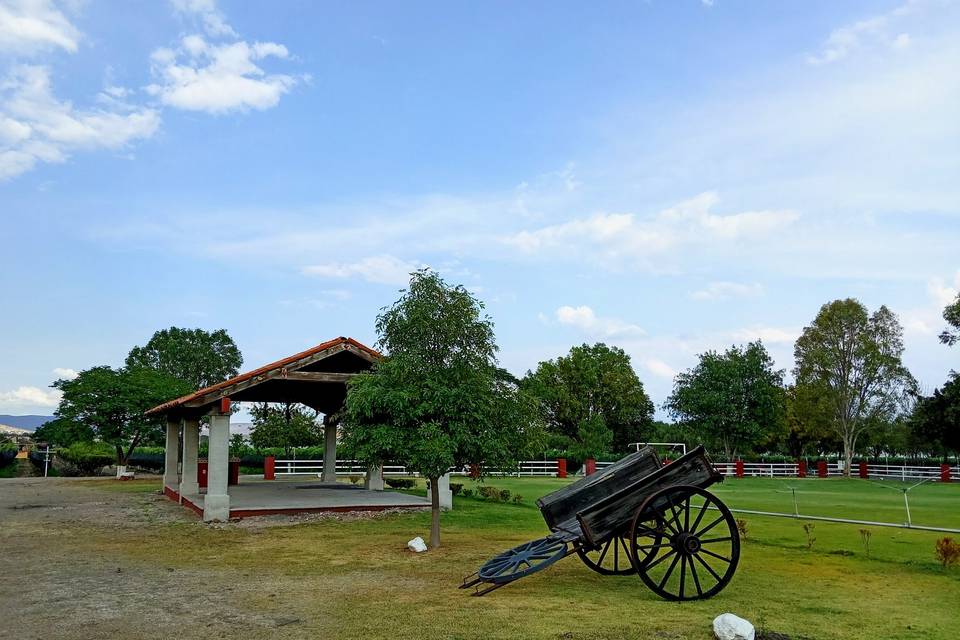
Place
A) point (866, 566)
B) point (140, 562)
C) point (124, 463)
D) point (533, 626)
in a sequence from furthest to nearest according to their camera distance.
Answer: point (124, 463), point (140, 562), point (866, 566), point (533, 626)

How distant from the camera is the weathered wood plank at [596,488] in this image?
10.2 metres

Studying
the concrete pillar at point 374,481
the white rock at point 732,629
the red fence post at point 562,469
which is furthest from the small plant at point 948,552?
the red fence post at point 562,469

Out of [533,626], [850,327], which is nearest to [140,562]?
[533,626]

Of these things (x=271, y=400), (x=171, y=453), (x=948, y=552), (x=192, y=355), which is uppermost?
(x=192, y=355)

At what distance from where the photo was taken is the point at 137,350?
73938 millimetres

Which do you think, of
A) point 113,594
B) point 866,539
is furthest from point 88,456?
point 866,539

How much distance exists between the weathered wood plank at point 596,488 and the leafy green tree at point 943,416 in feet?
131

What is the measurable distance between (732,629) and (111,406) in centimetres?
3911

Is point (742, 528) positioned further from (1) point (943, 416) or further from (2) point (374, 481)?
(1) point (943, 416)

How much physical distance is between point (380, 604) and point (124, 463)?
36.3 meters

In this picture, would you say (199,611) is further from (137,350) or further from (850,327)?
(137,350)

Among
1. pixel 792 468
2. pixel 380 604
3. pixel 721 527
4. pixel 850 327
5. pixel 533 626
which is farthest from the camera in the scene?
pixel 850 327

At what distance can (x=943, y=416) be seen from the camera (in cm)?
4238

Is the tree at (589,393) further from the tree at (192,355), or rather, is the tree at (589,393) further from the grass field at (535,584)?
the grass field at (535,584)
